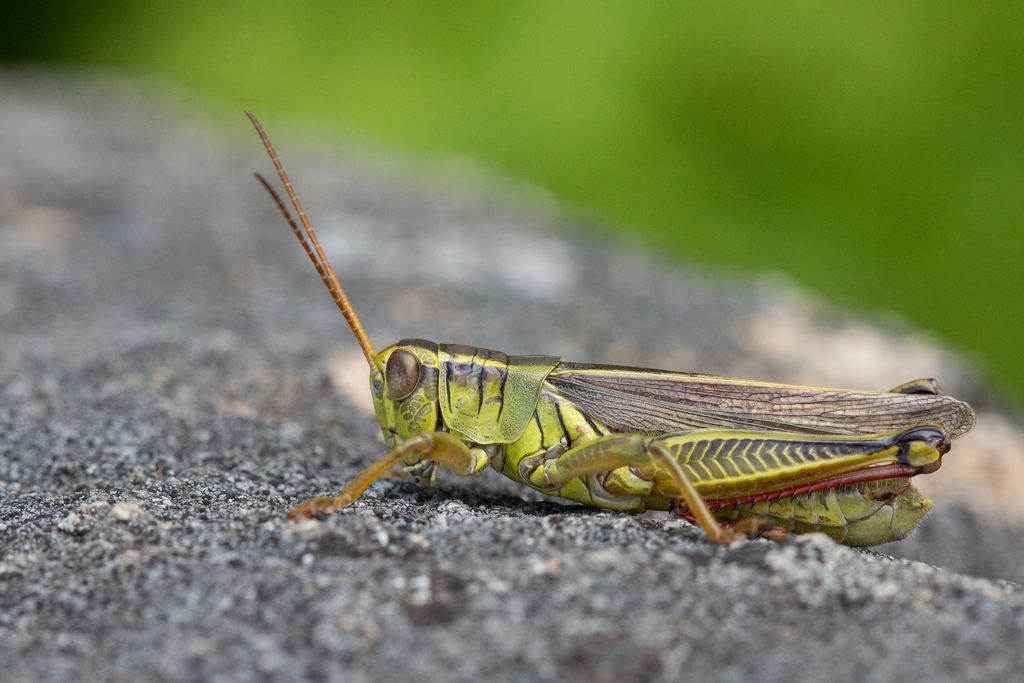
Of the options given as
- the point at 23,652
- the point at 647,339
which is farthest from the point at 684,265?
the point at 23,652

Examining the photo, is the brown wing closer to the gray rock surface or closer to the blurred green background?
the gray rock surface

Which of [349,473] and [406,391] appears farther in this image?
[349,473]

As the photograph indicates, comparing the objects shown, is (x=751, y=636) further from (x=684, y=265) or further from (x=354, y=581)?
(x=684, y=265)

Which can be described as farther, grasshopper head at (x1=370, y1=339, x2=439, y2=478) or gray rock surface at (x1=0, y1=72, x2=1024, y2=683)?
grasshopper head at (x1=370, y1=339, x2=439, y2=478)

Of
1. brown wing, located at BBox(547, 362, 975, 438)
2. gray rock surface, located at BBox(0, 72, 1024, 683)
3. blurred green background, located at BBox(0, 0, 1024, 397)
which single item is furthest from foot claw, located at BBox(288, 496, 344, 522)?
blurred green background, located at BBox(0, 0, 1024, 397)

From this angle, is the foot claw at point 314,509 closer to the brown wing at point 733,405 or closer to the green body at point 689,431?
the green body at point 689,431

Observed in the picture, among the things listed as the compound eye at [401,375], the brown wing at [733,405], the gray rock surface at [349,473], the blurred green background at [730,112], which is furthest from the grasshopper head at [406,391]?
the blurred green background at [730,112]

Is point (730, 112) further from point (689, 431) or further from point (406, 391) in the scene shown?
point (406, 391)

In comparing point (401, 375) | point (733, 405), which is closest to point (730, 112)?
point (733, 405)
